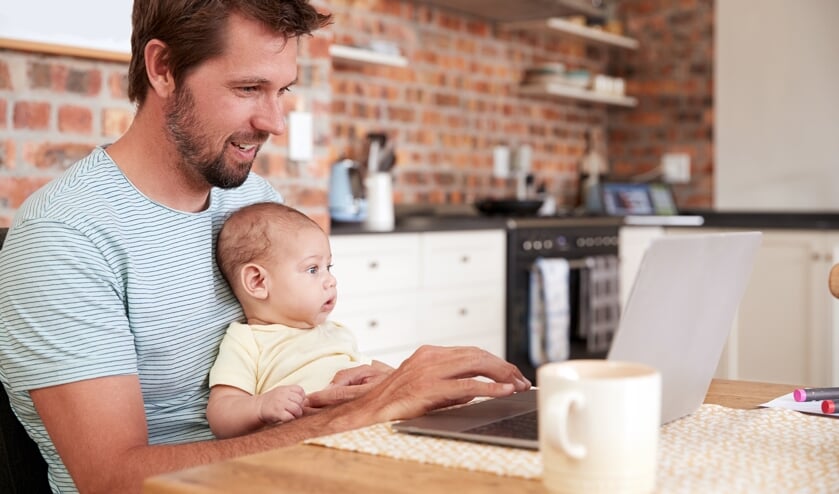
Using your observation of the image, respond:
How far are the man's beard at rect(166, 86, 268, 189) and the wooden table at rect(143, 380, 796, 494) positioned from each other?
0.72m

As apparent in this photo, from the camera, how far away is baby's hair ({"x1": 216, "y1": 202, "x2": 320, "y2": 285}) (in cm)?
163

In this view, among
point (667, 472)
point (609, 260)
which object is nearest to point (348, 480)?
point (667, 472)

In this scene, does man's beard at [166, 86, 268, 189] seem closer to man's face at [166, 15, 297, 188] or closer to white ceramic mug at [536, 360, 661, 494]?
man's face at [166, 15, 297, 188]

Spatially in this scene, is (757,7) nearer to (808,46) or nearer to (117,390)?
(808,46)

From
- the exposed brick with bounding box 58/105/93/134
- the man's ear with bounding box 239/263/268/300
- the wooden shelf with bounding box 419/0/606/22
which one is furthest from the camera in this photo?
the wooden shelf with bounding box 419/0/606/22

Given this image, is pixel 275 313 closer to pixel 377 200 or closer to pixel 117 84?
pixel 117 84

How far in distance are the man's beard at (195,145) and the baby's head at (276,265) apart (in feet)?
0.31

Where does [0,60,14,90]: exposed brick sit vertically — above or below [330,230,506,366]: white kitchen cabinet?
above

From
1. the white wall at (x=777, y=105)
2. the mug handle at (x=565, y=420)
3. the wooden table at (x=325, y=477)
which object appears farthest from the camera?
the white wall at (x=777, y=105)

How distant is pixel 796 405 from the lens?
4.10 feet

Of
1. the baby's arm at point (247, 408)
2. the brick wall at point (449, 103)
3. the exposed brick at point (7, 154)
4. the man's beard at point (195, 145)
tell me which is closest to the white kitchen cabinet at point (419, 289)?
the brick wall at point (449, 103)

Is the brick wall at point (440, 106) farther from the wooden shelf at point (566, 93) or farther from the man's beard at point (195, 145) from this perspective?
the man's beard at point (195, 145)

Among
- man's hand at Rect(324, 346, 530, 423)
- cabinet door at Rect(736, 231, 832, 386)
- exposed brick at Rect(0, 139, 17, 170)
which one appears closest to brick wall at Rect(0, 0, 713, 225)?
exposed brick at Rect(0, 139, 17, 170)

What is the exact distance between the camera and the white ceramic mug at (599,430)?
0.72m
